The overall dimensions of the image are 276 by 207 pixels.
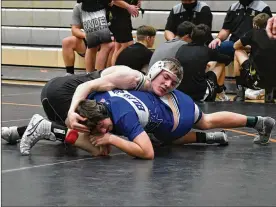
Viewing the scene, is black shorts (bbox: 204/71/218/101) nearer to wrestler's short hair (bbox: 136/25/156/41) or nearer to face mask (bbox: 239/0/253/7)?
wrestler's short hair (bbox: 136/25/156/41)

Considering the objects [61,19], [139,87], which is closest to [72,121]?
[139,87]

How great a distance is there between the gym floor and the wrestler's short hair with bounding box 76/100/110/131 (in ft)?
0.84

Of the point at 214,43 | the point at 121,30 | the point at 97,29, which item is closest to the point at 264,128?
the point at 214,43

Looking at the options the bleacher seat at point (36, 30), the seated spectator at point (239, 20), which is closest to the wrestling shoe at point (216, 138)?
the seated spectator at point (239, 20)

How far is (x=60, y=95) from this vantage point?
5.23m

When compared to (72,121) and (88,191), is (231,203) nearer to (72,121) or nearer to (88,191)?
(88,191)

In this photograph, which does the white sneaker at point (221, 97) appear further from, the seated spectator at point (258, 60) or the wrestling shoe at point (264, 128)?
the wrestling shoe at point (264, 128)

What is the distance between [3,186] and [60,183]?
309 mm

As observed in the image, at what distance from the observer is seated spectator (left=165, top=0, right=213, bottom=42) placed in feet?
30.8

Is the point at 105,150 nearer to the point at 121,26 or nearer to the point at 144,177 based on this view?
the point at 144,177

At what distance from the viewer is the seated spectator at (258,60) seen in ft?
26.2

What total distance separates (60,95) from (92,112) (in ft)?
2.66

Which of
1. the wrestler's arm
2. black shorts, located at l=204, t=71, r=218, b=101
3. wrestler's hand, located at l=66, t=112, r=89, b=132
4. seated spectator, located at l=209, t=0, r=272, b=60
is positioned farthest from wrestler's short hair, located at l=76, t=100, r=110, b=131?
seated spectator, located at l=209, t=0, r=272, b=60

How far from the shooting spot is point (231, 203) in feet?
11.4
